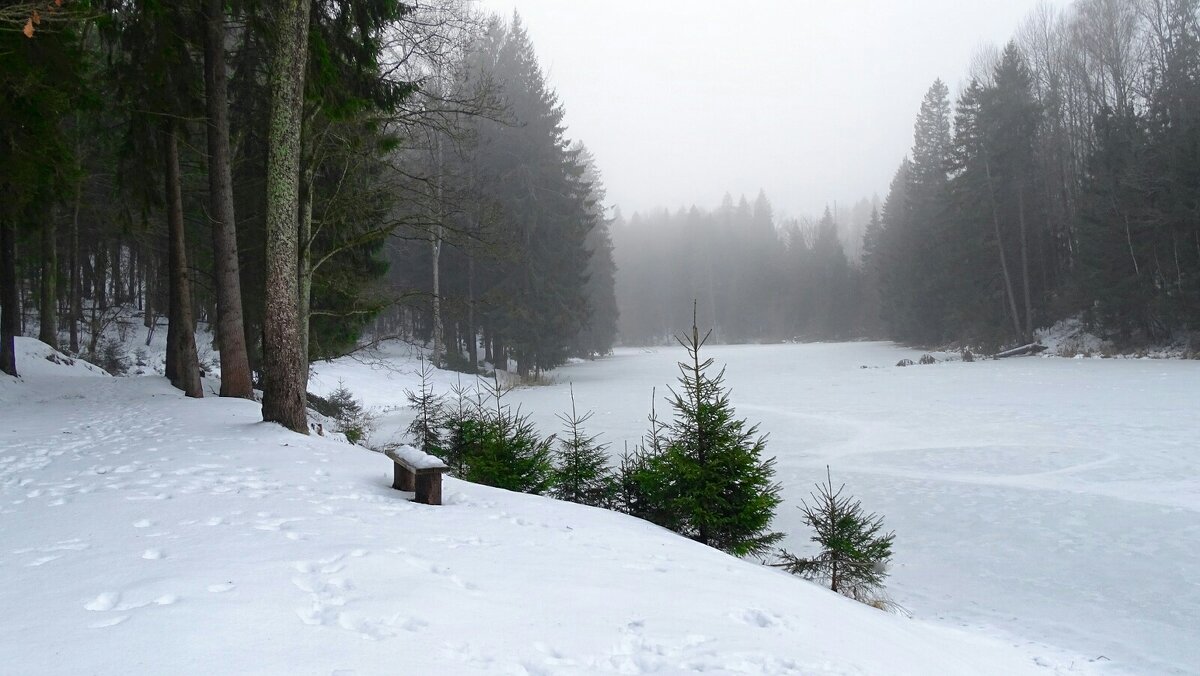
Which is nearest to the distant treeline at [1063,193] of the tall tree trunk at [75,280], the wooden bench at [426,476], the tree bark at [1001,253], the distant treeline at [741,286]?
the tree bark at [1001,253]

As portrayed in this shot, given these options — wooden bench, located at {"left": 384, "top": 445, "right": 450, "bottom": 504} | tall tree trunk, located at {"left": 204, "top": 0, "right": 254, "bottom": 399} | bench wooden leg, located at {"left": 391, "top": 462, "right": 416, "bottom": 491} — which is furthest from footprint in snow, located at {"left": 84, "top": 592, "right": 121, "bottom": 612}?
tall tree trunk, located at {"left": 204, "top": 0, "right": 254, "bottom": 399}

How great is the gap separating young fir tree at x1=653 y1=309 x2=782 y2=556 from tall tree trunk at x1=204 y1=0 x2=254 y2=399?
728cm

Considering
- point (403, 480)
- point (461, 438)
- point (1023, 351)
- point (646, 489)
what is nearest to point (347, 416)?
point (461, 438)

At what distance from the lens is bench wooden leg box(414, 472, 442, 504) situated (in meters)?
5.62

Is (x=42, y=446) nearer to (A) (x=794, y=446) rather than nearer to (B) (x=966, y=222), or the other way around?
(A) (x=794, y=446)

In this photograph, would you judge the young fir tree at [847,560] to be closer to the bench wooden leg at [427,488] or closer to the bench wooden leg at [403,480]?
the bench wooden leg at [427,488]

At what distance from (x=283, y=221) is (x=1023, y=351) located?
35238 millimetres

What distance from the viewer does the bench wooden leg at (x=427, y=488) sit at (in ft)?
18.4

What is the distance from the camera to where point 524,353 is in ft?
96.7

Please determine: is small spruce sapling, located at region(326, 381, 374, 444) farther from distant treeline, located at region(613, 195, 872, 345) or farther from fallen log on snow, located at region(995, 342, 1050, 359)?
distant treeline, located at region(613, 195, 872, 345)

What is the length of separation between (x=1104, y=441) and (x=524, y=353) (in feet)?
71.7

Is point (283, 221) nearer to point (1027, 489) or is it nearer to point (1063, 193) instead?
point (1027, 489)

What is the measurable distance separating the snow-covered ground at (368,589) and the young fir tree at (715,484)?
82cm

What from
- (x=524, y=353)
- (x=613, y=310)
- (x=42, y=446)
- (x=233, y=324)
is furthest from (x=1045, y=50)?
(x=42, y=446)
